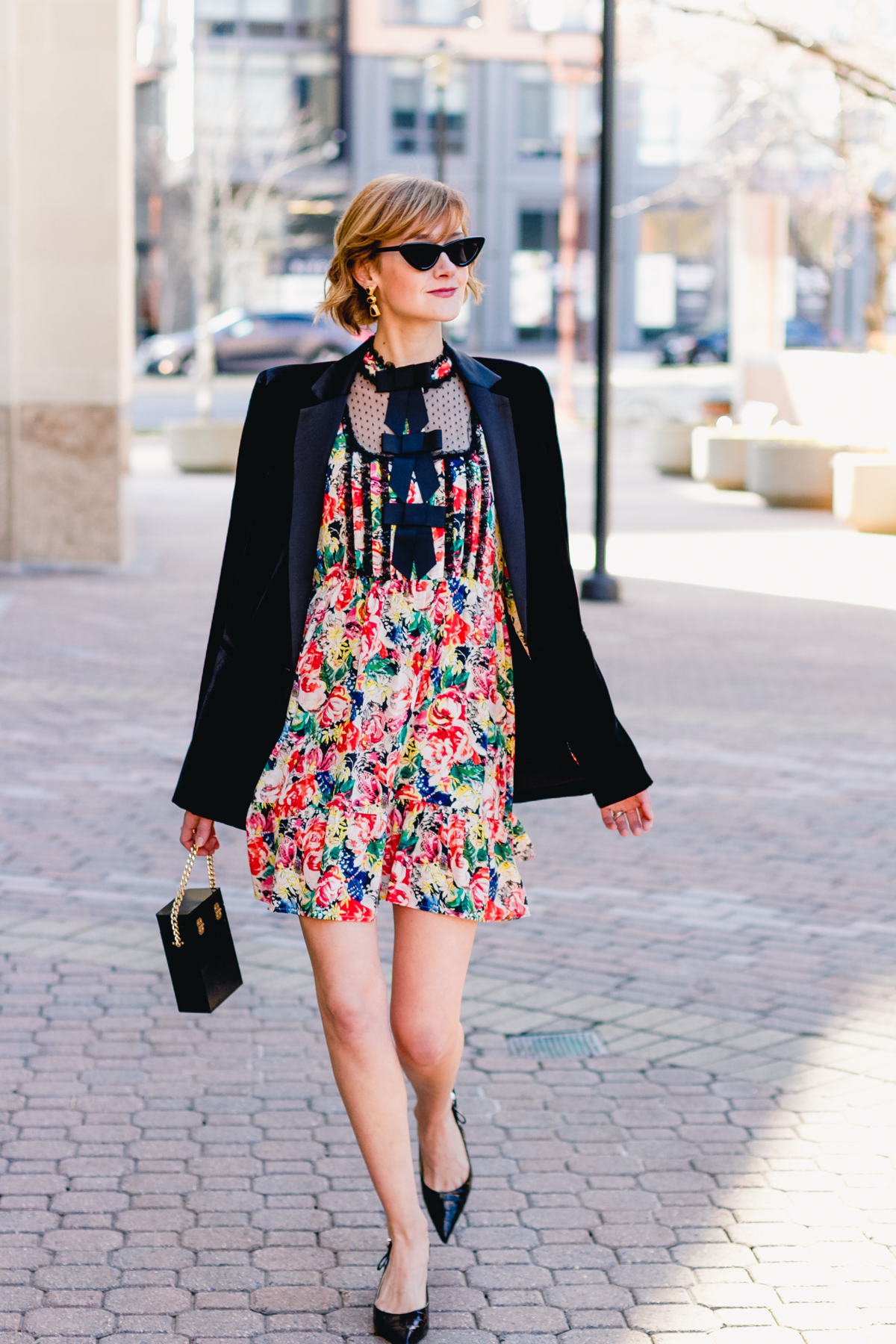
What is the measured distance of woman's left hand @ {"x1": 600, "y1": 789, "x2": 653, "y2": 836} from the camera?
324cm

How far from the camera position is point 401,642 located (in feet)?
9.89

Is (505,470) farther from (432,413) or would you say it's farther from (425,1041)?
(425,1041)

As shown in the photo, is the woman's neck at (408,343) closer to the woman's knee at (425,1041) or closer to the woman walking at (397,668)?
the woman walking at (397,668)

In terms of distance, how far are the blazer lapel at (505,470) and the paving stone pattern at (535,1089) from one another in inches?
47.2

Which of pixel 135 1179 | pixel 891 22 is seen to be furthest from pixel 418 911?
pixel 891 22

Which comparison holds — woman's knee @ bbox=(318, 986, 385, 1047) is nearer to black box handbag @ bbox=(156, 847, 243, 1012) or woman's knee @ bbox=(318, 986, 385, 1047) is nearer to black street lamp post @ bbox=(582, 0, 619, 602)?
black box handbag @ bbox=(156, 847, 243, 1012)

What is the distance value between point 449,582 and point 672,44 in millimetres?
28762

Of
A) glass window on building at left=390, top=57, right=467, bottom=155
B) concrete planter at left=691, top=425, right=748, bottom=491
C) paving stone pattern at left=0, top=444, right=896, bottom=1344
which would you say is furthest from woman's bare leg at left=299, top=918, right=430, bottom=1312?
glass window on building at left=390, top=57, right=467, bottom=155

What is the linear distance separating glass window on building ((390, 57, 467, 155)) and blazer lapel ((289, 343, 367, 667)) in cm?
5616

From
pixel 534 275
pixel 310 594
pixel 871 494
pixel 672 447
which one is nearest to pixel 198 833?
pixel 310 594

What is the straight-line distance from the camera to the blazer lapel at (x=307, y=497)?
10.1 ft

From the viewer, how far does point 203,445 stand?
76.8 ft

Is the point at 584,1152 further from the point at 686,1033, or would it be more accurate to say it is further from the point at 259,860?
the point at 259,860

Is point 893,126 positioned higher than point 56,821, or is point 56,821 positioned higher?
point 893,126
